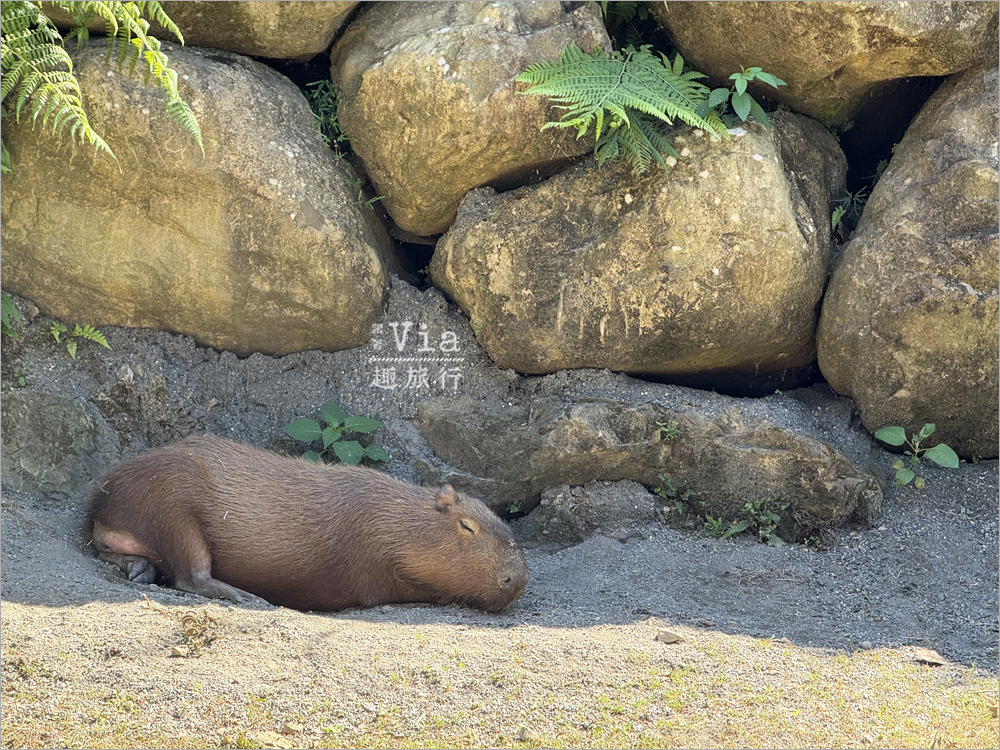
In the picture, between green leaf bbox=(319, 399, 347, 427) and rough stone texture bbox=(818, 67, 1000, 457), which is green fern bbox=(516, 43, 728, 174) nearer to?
rough stone texture bbox=(818, 67, 1000, 457)

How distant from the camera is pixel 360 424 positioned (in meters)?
6.11

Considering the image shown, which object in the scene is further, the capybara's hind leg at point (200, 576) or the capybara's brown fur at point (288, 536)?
the capybara's brown fur at point (288, 536)

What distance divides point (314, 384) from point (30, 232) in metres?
2.04

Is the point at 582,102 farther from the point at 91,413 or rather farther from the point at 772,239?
the point at 91,413

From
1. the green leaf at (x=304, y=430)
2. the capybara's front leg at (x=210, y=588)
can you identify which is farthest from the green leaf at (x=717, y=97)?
the capybara's front leg at (x=210, y=588)

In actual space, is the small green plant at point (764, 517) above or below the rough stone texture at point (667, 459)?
below

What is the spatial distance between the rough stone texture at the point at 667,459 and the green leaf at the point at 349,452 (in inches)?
21.0

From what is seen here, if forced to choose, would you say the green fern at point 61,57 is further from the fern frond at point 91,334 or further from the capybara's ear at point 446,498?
the capybara's ear at point 446,498

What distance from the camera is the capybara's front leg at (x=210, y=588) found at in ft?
16.5

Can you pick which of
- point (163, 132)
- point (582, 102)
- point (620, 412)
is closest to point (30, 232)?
point (163, 132)

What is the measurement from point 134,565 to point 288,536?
0.85 meters

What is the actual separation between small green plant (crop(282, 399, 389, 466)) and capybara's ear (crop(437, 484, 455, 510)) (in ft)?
2.70

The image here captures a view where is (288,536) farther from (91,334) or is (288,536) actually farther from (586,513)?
(91,334)

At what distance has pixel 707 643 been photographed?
4.43 metres
